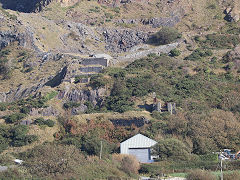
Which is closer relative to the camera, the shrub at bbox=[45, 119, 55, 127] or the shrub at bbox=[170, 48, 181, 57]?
the shrub at bbox=[45, 119, 55, 127]

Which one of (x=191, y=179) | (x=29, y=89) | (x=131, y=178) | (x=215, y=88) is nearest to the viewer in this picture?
(x=191, y=179)

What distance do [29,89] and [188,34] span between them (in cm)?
3150

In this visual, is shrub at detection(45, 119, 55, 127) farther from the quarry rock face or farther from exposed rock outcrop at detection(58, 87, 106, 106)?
the quarry rock face

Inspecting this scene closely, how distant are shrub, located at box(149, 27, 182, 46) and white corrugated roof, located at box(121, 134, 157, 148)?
3900cm

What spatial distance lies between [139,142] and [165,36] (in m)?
41.0

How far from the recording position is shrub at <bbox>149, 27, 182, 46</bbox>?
85625 mm

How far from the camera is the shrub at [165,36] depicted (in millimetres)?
85625

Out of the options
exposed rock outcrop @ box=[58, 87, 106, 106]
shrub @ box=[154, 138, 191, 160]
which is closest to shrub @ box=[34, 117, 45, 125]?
exposed rock outcrop @ box=[58, 87, 106, 106]

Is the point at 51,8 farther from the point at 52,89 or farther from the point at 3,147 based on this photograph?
the point at 3,147

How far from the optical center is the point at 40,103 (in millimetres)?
63188

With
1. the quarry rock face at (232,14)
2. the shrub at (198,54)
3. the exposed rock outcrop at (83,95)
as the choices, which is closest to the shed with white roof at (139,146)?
the exposed rock outcrop at (83,95)

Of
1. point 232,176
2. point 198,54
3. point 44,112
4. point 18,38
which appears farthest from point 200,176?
point 18,38

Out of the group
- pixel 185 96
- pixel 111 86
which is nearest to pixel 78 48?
pixel 111 86

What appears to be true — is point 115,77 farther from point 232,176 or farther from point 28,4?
point 28,4
